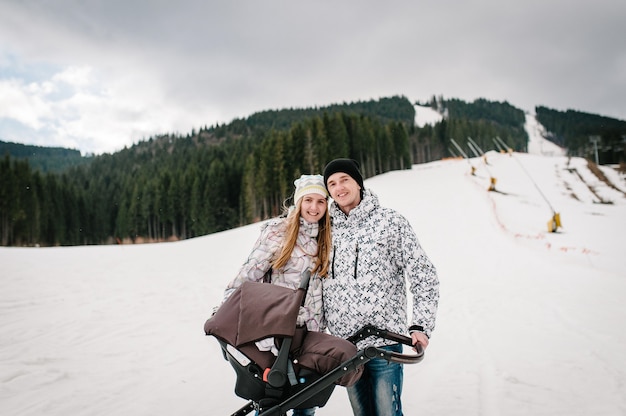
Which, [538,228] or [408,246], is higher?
[408,246]

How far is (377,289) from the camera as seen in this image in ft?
6.81

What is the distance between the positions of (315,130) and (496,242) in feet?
106

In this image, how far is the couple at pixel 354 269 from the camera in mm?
2053

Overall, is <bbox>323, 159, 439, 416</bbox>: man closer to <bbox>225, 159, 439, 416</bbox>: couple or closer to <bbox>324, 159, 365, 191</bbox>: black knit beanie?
<bbox>225, 159, 439, 416</bbox>: couple

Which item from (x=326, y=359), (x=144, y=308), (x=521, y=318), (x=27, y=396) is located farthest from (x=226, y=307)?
(x=144, y=308)

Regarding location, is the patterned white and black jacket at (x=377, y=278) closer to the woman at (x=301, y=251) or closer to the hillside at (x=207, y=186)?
the woman at (x=301, y=251)

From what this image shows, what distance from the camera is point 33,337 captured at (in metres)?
5.65

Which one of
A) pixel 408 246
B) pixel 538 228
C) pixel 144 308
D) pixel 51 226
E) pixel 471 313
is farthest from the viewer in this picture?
pixel 51 226

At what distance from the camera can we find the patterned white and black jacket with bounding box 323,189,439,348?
207 cm

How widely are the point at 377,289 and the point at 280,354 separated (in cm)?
73

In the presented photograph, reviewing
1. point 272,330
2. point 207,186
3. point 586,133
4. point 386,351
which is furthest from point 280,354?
point 586,133

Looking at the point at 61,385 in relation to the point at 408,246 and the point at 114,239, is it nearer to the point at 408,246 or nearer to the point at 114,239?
the point at 408,246

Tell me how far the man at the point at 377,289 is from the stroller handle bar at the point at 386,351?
84mm

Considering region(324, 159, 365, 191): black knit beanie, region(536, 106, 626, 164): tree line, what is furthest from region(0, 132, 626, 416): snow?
region(536, 106, 626, 164): tree line
